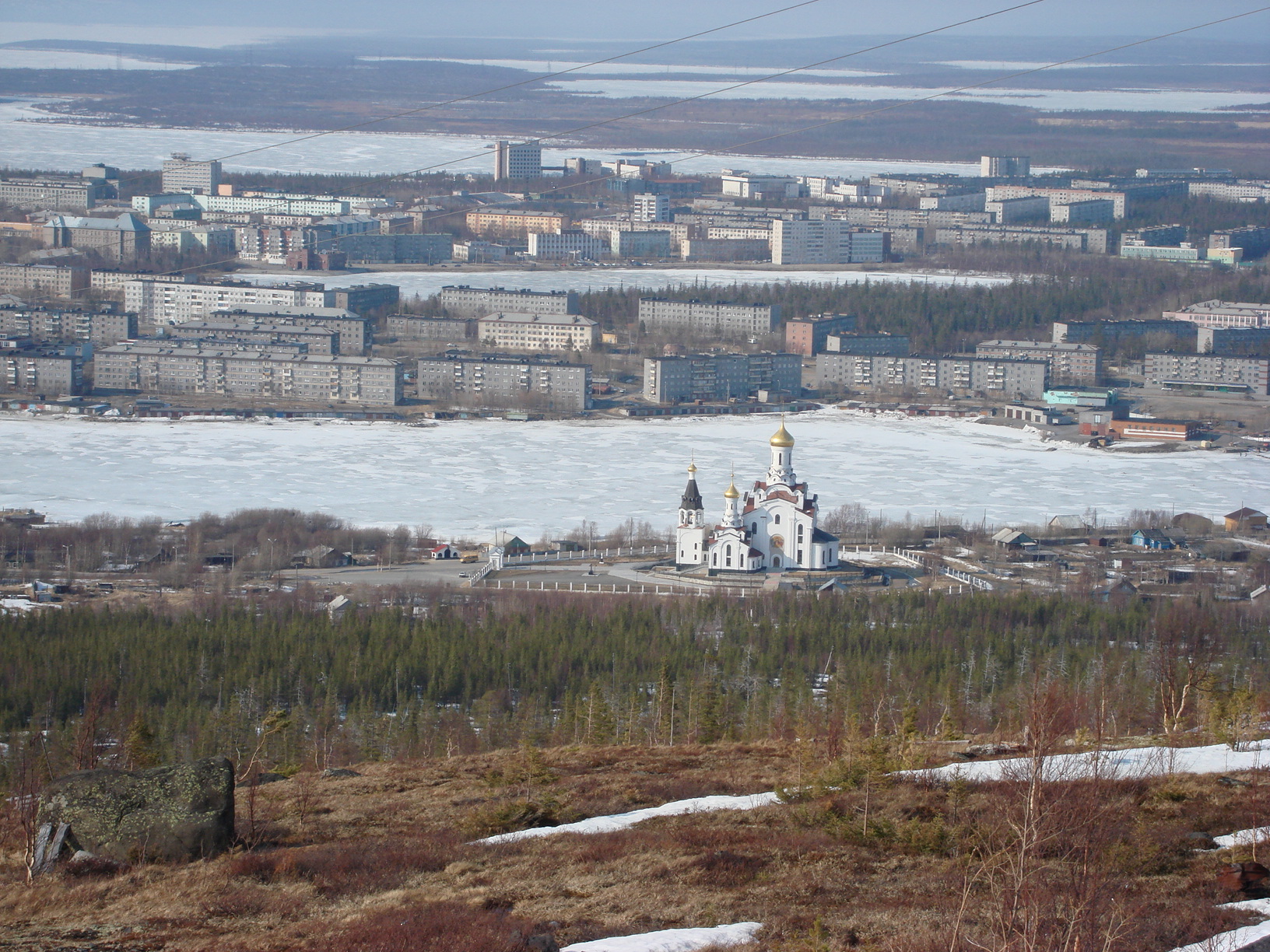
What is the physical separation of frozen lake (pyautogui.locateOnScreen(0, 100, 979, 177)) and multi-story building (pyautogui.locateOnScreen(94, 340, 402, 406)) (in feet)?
96.6

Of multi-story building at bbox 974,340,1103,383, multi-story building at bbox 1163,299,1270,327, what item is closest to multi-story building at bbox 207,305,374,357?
multi-story building at bbox 974,340,1103,383

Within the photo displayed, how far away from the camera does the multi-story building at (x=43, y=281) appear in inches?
1241

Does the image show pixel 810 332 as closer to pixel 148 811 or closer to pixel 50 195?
pixel 50 195

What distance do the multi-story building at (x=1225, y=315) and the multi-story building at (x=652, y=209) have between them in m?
17.5

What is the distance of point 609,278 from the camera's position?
120ft

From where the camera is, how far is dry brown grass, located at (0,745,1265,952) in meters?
3.96

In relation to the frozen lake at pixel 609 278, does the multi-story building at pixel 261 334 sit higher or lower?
lower

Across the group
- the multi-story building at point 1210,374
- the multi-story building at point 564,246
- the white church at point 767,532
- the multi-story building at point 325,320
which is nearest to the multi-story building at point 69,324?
the multi-story building at point 325,320

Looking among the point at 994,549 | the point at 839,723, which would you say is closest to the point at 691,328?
the point at 994,549

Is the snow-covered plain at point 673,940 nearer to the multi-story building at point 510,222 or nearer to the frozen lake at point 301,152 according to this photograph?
the multi-story building at point 510,222

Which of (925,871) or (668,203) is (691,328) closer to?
(668,203)

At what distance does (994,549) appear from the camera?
14180 mm

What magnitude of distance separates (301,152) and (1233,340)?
41502mm

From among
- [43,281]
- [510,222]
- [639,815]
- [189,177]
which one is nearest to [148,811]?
[639,815]
